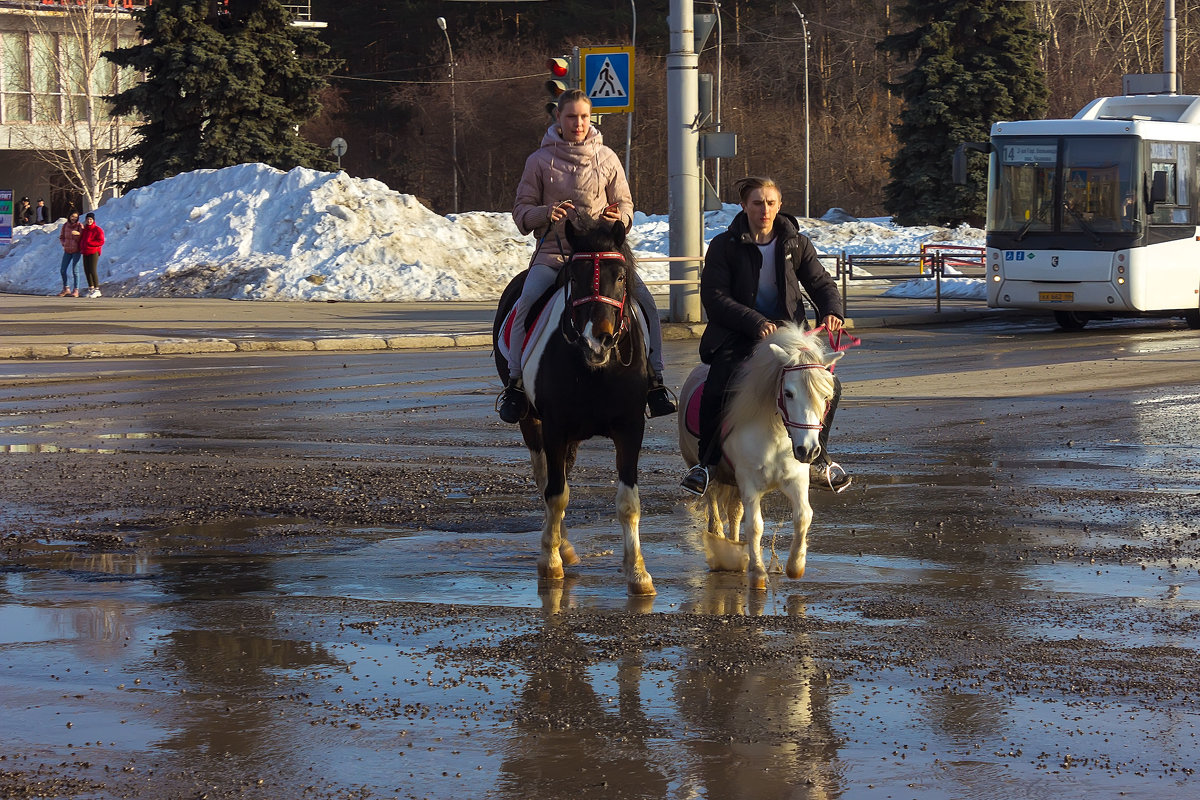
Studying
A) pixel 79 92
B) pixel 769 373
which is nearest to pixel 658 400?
pixel 769 373

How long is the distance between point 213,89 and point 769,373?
39.7 meters

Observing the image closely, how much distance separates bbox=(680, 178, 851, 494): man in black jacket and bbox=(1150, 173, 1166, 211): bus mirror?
20.1 metres

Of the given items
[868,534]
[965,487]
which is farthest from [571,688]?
[965,487]

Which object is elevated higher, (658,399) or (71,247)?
(71,247)

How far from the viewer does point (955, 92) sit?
56031mm

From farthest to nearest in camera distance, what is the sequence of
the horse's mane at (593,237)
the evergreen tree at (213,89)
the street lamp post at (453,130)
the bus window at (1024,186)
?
the street lamp post at (453,130) < the evergreen tree at (213,89) < the bus window at (1024,186) < the horse's mane at (593,237)

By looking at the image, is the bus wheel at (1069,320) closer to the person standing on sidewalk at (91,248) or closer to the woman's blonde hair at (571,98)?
the person standing on sidewalk at (91,248)

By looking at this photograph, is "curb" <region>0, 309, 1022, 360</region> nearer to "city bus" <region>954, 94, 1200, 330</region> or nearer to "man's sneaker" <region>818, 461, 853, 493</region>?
"city bus" <region>954, 94, 1200, 330</region>

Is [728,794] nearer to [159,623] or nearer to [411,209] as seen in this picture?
[159,623]

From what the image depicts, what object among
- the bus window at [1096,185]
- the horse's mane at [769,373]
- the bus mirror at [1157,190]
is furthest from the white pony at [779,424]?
the bus mirror at [1157,190]

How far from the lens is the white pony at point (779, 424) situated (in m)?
7.27

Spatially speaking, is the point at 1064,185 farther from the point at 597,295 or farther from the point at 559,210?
the point at 597,295

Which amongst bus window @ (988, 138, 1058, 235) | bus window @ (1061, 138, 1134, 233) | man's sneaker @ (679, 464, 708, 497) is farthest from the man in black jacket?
bus window @ (988, 138, 1058, 235)

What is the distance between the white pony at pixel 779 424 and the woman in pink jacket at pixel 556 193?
0.75 meters
